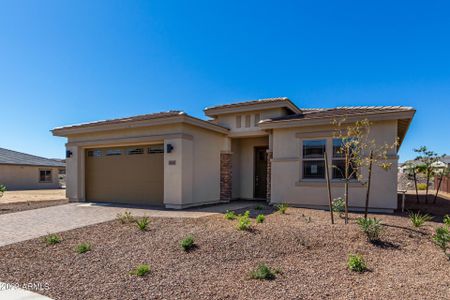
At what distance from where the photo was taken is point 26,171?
96.7 feet

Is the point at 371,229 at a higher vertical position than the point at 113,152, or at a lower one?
lower

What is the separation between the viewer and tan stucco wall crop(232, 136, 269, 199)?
532 inches

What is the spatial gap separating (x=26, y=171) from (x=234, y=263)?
3349 cm

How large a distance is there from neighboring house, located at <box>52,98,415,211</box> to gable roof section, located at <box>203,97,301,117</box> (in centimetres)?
5

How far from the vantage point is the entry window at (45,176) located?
31322 millimetres

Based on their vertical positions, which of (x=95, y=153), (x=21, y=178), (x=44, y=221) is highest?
(x=95, y=153)

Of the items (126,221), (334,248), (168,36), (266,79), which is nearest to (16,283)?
(126,221)

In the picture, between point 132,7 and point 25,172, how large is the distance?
28.1 meters

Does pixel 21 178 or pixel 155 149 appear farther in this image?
pixel 21 178

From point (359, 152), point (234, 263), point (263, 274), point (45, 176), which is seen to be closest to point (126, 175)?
point (234, 263)

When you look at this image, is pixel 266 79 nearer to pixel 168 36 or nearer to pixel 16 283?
pixel 168 36

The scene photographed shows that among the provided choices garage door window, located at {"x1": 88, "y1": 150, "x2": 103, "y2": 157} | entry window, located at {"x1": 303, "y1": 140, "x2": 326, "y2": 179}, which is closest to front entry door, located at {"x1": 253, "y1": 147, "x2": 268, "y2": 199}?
entry window, located at {"x1": 303, "y1": 140, "x2": 326, "y2": 179}

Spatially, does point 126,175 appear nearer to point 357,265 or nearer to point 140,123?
point 140,123

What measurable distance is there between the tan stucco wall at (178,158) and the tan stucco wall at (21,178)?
20.7 m
